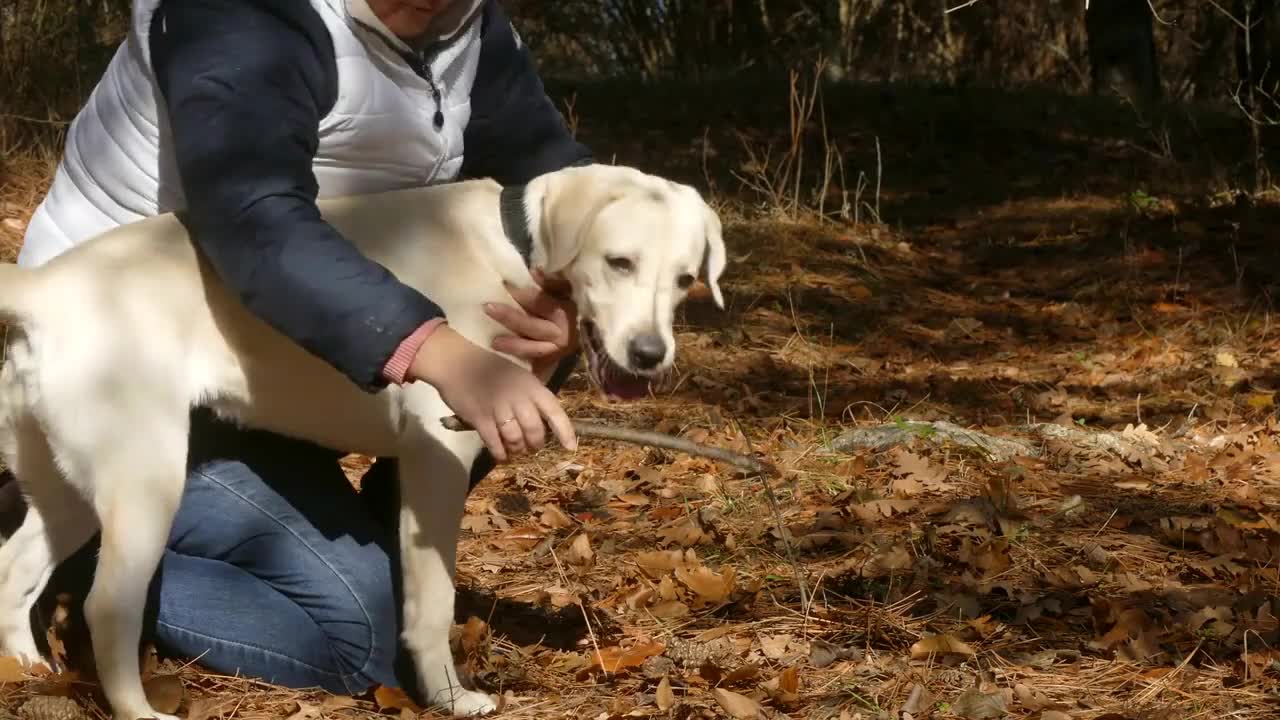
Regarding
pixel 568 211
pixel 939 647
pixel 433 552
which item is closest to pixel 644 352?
pixel 568 211

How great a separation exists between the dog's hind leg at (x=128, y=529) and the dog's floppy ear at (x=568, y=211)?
0.79 metres

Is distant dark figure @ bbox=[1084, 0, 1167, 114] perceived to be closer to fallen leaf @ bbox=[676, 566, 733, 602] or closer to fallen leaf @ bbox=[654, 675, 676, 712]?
fallen leaf @ bbox=[676, 566, 733, 602]

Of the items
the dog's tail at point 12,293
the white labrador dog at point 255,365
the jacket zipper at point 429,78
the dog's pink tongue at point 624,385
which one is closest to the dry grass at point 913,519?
the white labrador dog at point 255,365

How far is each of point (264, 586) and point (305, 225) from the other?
1.00m

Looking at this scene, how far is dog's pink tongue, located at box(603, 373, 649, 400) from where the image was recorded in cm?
279

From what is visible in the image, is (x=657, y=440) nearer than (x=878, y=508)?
Yes

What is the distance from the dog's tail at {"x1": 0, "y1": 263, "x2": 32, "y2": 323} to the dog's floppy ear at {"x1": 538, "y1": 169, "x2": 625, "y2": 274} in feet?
3.14

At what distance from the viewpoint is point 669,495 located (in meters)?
4.15

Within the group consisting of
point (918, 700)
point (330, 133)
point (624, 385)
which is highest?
point (330, 133)

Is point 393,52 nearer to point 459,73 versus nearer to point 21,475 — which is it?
point 459,73

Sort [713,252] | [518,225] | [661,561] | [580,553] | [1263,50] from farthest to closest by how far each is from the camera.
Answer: [1263,50]
[580,553]
[661,561]
[713,252]
[518,225]

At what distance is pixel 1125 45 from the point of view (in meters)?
10.7

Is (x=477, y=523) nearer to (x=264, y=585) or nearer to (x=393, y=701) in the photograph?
(x=264, y=585)

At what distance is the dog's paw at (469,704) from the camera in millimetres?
2756
